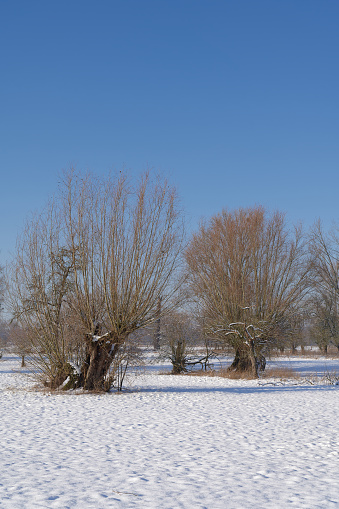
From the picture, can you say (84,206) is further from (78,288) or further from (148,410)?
(148,410)

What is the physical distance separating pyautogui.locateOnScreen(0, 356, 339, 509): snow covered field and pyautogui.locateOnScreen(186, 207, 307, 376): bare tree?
1032 cm

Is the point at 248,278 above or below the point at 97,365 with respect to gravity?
above

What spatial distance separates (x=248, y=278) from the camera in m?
25.0

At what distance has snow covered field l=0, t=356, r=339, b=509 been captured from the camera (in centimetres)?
530

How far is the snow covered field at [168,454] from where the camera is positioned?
17.4 ft

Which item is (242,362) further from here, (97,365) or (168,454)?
(168,454)

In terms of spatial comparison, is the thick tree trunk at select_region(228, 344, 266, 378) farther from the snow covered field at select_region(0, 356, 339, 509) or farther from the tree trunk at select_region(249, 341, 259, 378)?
the snow covered field at select_region(0, 356, 339, 509)

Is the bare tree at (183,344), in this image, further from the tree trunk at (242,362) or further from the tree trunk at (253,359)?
the tree trunk at (253,359)

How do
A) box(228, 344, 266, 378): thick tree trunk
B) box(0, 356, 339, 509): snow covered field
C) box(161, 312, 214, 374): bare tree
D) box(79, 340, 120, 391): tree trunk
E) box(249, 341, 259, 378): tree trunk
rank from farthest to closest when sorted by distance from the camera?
box(161, 312, 214, 374): bare tree → box(228, 344, 266, 378): thick tree trunk → box(249, 341, 259, 378): tree trunk → box(79, 340, 120, 391): tree trunk → box(0, 356, 339, 509): snow covered field

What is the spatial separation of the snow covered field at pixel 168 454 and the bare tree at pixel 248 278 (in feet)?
33.9

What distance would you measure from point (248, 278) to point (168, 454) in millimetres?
18111

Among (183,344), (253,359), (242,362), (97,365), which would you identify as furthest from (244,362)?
(97,365)

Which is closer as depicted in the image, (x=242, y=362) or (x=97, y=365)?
(x=97, y=365)

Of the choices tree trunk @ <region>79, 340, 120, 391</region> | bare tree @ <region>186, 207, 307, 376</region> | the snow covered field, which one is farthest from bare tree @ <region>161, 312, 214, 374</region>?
the snow covered field
